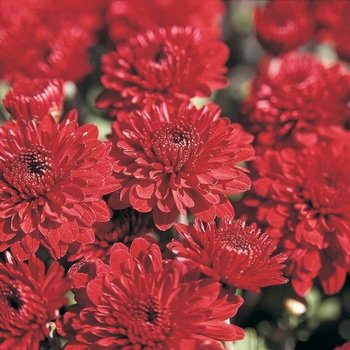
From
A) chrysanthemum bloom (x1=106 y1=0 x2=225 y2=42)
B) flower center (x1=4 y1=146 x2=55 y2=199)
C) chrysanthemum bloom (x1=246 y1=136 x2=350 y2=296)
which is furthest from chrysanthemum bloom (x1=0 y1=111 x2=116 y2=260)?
chrysanthemum bloom (x1=106 y1=0 x2=225 y2=42)

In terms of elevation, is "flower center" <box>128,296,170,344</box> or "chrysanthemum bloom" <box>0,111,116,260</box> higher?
"chrysanthemum bloom" <box>0,111,116,260</box>

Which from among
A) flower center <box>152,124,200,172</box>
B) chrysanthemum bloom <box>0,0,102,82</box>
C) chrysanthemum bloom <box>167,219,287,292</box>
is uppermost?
chrysanthemum bloom <box>0,0,102,82</box>

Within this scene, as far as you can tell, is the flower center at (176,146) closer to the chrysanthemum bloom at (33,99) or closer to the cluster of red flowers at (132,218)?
the cluster of red flowers at (132,218)

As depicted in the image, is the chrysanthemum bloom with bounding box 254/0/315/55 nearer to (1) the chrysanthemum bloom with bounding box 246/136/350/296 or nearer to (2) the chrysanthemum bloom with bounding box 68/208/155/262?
(1) the chrysanthemum bloom with bounding box 246/136/350/296

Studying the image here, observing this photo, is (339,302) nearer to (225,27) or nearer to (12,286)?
(12,286)

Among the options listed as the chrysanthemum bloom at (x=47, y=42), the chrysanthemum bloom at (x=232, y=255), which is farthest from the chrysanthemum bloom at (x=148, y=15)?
the chrysanthemum bloom at (x=232, y=255)

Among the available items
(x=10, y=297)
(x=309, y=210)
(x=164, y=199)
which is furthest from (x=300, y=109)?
(x=10, y=297)

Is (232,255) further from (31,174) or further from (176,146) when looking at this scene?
(31,174)
